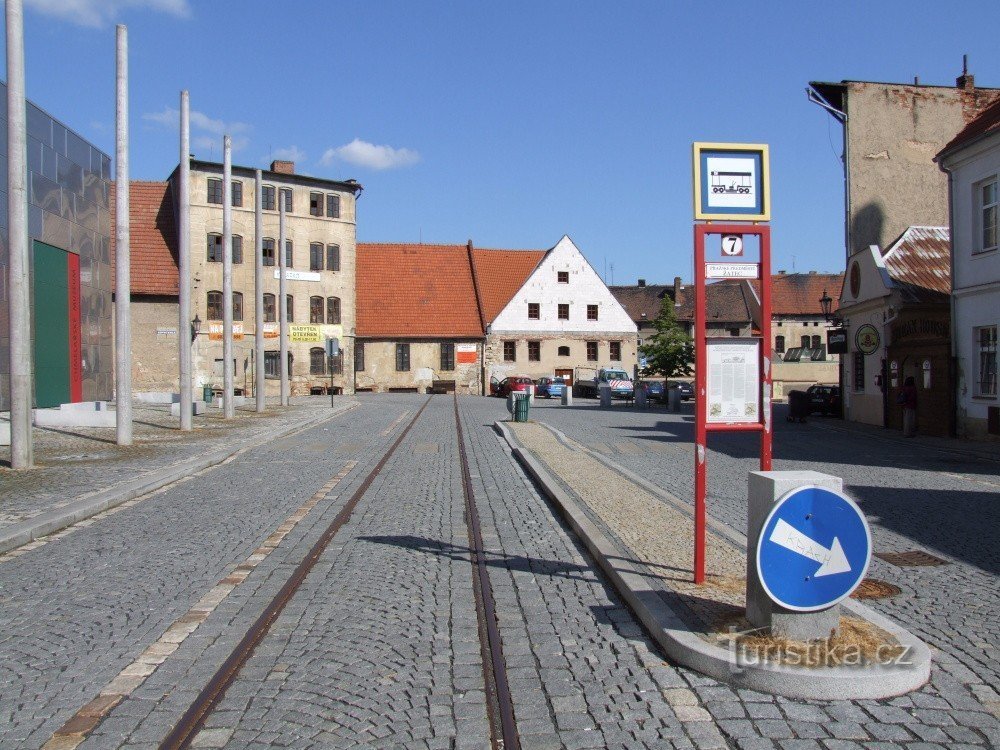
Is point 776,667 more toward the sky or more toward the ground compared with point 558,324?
more toward the ground

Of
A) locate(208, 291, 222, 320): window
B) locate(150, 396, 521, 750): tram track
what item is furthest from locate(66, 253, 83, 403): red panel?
locate(208, 291, 222, 320): window

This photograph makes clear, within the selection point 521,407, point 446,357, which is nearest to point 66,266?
point 521,407

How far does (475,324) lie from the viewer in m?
62.2

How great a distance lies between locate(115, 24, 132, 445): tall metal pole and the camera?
58.8 ft

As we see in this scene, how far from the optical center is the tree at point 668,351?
53125 millimetres

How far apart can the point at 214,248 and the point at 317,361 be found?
8.85 meters

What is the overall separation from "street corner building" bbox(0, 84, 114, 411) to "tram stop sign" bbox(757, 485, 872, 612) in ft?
67.5

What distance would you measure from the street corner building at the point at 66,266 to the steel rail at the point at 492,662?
17474mm

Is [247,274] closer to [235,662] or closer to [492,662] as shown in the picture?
[235,662]

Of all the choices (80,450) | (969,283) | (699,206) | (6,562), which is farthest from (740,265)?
(969,283)

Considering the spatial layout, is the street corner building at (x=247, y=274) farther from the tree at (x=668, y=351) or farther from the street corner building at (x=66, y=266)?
the street corner building at (x=66, y=266)

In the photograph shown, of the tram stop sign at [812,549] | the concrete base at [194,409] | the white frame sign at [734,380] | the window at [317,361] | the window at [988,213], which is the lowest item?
the concrete base at [194,409]

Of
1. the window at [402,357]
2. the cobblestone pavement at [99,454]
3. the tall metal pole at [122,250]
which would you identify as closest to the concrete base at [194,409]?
the cobblestone pavement at [99,454]

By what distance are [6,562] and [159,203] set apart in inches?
1967
